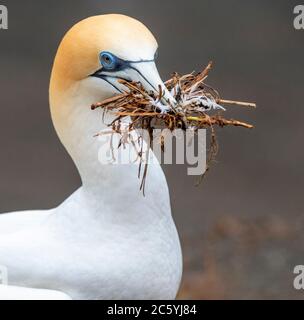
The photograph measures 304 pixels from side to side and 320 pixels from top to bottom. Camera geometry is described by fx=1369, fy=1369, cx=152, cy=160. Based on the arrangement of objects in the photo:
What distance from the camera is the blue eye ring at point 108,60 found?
422 centimetres

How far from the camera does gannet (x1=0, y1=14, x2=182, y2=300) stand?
4297 millimetres

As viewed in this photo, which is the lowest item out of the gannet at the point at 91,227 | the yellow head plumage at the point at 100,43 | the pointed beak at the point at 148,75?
the gannet at the point at 91,227

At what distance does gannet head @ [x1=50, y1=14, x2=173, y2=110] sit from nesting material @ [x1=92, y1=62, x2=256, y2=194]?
4 cm

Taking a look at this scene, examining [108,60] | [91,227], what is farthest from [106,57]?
[91,227]

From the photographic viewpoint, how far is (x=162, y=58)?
8.69m

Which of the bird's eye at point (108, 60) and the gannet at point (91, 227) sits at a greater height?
the bird's eye at point (108, 60)

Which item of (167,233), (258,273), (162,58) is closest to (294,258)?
(258,273)

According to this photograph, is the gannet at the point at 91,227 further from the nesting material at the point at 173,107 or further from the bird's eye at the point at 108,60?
the nesting material at the point at 173,107

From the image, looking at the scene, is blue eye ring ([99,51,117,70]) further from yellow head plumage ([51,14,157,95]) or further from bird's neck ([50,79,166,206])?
bird's neck ([50,79,166,206])

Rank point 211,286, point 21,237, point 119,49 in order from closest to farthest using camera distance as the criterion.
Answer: point 119,49
point 21,237
point 211,286

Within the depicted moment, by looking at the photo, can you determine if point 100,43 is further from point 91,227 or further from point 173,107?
point 91,227

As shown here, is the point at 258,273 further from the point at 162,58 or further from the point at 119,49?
the point at 119,49

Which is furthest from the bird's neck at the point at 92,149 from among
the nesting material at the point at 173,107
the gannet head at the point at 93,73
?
the nesting material at the point at 173,107

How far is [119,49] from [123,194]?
0.50 meters
